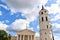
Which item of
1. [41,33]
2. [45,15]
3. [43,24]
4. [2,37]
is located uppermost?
[45,15]

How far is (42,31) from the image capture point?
168 feet

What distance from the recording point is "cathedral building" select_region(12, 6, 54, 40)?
50.9 metres

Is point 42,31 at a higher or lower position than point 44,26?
lower

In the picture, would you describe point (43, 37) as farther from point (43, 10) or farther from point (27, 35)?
point (43, 10)

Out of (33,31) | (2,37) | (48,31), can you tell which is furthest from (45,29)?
(2,37)

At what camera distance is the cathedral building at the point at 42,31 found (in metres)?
50.9

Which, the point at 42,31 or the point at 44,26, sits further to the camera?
the point at 44,26

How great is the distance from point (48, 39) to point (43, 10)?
11423mm

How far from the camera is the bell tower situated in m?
50.8

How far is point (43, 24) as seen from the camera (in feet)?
170

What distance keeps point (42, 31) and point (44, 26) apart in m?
2.01

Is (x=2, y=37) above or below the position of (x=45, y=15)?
below

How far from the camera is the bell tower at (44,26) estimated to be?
5078 centimetres

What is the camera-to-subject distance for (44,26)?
51562 millimetres
